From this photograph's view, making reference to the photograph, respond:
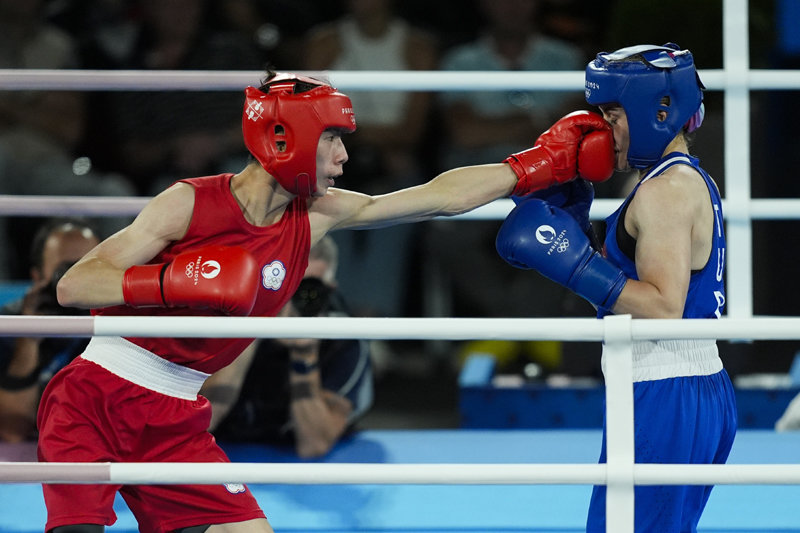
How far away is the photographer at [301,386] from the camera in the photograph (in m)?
3.46

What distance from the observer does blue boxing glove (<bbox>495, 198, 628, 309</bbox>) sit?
90.1 inches

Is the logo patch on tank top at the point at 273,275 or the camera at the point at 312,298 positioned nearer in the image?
the logo patch on tank top at the point at 273,275

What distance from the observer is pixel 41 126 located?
5.34 meters

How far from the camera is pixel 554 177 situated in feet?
8.36

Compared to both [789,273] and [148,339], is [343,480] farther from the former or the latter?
[789,273]

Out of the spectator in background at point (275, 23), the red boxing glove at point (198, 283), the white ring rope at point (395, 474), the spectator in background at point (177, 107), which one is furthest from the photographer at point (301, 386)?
the spectator in background at point (275, 23)

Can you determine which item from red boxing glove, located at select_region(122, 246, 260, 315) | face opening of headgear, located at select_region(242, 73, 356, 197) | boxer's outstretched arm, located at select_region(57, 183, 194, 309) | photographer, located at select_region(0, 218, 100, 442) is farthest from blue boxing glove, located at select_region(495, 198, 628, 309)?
photographer, located at select_region(0, 218, 100, 442)

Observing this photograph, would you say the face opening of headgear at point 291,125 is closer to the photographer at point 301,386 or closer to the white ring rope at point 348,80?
the white ring rope at point 348,80

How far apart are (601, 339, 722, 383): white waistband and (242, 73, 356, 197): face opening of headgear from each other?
761mm

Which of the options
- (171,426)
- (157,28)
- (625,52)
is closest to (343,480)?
(171,426)

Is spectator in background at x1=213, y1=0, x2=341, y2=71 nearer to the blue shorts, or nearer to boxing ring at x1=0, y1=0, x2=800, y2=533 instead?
boxing ring at x1=0, y1=0, x2=800, y2=533

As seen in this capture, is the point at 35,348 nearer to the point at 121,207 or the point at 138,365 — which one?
the point at 121,207

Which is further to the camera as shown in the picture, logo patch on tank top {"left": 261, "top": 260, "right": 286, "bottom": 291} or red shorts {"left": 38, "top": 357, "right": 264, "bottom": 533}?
logo patch on tank top {"left": 261, "top": 260, "right": 286, "bottom": 291}

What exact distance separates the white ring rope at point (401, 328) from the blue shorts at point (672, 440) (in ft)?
1.15
